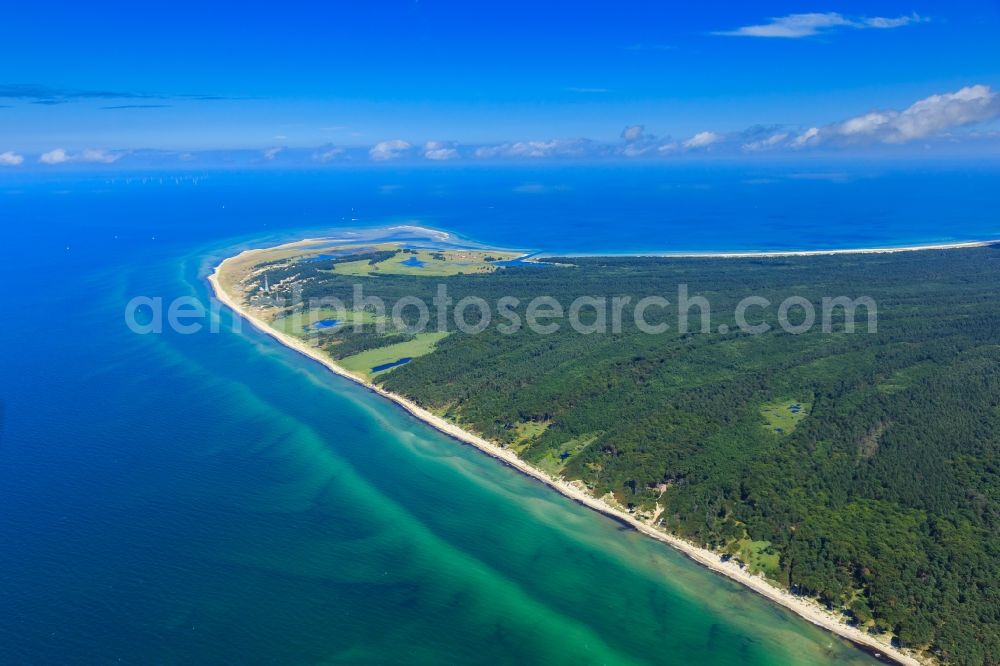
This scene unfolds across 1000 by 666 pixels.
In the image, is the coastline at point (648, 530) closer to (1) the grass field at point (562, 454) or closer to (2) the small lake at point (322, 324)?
(1) the grass field at point (562, 454)

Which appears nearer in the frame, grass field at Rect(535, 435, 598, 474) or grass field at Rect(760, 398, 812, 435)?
grass field at Rect(535, 435, 598, 474)

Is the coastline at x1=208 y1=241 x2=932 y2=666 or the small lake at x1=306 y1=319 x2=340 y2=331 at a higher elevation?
the small lake at x1=306 y1=319 x2=340 y2=331

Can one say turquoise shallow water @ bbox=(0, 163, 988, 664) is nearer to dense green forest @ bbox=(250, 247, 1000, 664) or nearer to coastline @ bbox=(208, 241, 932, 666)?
coastline @ bbox=(208, 241, 932, 666)

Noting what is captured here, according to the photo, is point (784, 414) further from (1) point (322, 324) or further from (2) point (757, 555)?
(1) point (322, 324)

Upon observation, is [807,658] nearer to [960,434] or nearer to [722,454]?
[722,454]

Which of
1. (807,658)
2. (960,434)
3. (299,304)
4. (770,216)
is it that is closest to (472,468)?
(807,658)

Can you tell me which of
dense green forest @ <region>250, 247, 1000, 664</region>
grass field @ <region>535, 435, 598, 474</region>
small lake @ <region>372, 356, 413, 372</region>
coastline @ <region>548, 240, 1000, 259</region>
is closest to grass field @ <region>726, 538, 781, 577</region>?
dense green forest @ <region>250, 247, 1000, 664</region>

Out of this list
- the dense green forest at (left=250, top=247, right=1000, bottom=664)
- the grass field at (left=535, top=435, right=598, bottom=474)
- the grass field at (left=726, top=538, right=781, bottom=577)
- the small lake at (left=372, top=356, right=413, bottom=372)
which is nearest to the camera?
the dense green forest at (left=250, top=247, right=1000, bottom=664)
